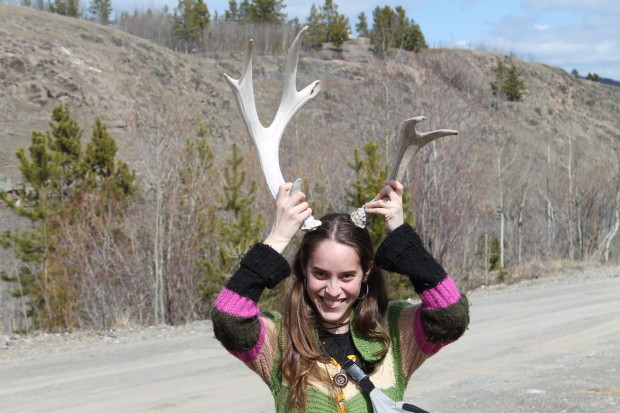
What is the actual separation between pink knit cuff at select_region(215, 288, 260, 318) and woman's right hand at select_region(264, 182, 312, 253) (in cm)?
22

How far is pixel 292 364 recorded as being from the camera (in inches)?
108

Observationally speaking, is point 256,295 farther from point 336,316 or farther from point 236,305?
point 336,316

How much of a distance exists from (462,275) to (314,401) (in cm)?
1778

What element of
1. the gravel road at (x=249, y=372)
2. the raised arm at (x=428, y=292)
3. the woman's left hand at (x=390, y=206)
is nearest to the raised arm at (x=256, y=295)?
the woman's left hand at (x=390, y=206)

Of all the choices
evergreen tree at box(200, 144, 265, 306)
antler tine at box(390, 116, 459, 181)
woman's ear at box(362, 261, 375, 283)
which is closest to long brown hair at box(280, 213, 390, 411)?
woman's ear at box(362, 261, 375, 283)

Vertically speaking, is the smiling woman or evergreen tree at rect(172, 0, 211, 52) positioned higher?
evergreen tree at rect(172, 0, 211, 52)

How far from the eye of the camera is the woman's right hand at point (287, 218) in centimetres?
284

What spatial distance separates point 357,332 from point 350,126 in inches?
863

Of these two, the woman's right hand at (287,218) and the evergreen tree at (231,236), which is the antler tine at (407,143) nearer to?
the woman's right hand at (287,218)

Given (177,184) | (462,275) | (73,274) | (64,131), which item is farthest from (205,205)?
(64,131)

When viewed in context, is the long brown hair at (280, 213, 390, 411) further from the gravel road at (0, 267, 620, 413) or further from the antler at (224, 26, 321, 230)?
the gravel road at (0, 267, 620, 413)

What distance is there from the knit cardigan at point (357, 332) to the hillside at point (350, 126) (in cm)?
1301

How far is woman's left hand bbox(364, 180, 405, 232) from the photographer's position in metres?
2.89

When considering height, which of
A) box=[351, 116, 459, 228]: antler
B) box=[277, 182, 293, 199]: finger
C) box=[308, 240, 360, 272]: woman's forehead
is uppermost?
box=[351, 116, 459, 228]: antler
